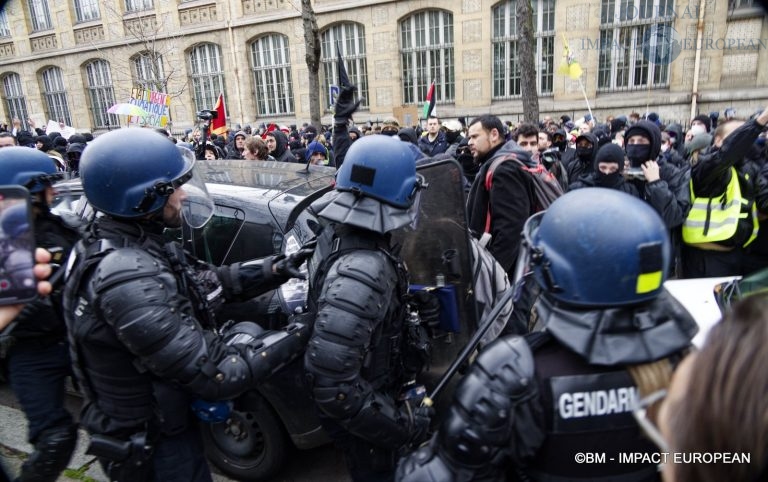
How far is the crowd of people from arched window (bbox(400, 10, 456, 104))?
15.5 metres

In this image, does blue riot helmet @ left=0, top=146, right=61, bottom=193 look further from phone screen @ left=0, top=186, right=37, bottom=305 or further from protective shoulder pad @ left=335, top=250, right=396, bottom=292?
protective shoulder pad @ left=335, top=250, right=396, bottom=292

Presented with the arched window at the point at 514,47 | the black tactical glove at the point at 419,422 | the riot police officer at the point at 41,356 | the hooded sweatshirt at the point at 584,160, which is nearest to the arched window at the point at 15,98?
the arched window at the point at 514,47

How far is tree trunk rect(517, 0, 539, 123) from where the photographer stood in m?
9.24

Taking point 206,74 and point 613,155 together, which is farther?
point 206,74

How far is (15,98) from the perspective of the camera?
88.6ft

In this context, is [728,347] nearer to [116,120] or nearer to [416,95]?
[416,95]

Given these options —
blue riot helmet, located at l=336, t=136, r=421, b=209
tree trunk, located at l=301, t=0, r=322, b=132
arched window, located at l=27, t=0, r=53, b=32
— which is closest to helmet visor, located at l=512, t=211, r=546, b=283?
blue riot helmet, located at l=336, t=136, r=421, b=209

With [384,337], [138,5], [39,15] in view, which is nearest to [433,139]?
[384,337]

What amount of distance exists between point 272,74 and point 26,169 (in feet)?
64.2

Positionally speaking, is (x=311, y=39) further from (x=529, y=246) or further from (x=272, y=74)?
(x=529, y=246)

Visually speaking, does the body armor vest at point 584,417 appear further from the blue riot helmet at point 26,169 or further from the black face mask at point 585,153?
the black face mask at point 585,153

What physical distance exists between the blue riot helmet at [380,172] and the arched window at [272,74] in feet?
65.1

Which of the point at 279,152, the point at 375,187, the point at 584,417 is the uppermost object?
the point at 375,187

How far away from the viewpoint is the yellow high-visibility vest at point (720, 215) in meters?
3.48
